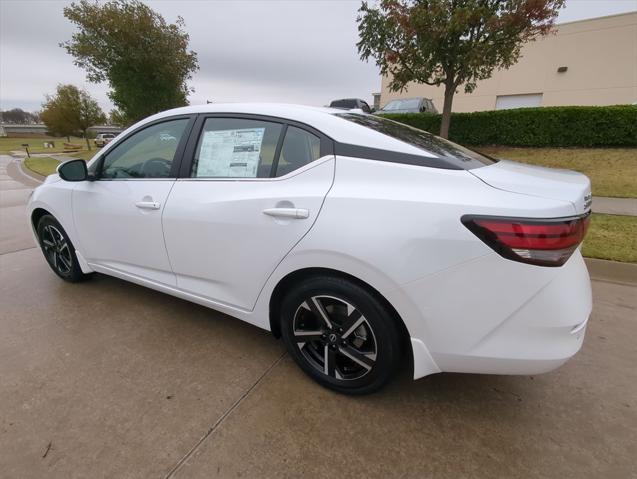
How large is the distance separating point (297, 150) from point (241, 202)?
44 centimetres

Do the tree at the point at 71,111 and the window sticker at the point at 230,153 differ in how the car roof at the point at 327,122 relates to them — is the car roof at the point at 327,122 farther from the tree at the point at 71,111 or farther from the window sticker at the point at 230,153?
the tree at the point at 71,111

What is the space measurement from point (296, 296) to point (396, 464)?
0.94 meters

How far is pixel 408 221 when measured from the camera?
1.56 m

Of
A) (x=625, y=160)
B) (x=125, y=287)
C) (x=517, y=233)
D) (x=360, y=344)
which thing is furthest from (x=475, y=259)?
(x=625, y=160)

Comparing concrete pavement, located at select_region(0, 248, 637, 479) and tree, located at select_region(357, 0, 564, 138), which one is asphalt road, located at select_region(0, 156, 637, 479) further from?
tree, located at select_region(357, 0, 564, 138)

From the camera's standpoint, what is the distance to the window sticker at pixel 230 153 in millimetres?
2129

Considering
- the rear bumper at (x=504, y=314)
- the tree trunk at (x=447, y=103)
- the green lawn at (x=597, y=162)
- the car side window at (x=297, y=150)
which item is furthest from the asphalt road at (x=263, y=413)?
the tree trunk at (x=447, y=103)

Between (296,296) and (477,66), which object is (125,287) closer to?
(296,296)

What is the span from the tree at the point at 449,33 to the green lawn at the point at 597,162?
9.31 ft

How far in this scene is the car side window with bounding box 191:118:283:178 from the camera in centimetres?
207

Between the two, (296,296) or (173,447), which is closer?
(173,447)

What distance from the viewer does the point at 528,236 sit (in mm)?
1417

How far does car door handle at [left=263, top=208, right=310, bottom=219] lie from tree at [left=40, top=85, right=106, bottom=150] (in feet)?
140

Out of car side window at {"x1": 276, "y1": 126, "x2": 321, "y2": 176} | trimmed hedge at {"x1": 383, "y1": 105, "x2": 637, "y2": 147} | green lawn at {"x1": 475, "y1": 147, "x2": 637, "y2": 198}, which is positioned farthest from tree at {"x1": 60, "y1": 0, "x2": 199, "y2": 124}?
car side window at {"x1": 276, "y1": 126, "x2": 321, "y2": 176}
